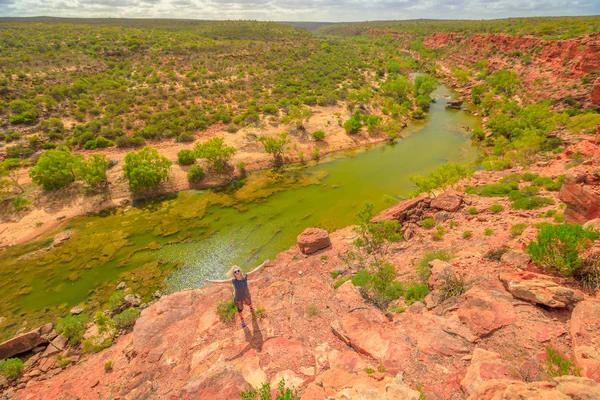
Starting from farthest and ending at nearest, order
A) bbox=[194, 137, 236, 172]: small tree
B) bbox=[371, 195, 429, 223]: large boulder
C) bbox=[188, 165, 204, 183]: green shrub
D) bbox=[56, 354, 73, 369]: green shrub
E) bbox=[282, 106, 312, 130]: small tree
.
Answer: bbox=[282, 106, 312, 130]: small tree
bbox=[194, 137, 236, 172]: small tree
bbox=[188, 165, 204, 183]: green shrub
bbox=[371, 195, 429, 223]: large boulder
bbox=[56, 354, 73, 369]: green shrub

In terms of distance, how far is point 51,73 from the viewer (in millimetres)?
61969

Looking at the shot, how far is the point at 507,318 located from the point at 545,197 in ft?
64.3

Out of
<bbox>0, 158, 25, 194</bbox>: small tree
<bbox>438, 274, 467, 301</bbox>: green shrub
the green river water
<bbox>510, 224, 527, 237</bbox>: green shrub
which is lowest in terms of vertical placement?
the green river water

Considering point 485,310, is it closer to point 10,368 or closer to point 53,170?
point 10,368

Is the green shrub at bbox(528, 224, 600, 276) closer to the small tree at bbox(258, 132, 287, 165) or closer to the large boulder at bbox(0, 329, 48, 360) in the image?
the large boulder at bbox(0, 329, 48, 360)

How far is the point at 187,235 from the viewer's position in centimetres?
3019

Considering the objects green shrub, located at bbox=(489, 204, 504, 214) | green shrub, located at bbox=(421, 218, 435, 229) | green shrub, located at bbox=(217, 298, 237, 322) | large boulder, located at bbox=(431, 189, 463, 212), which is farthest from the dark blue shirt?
green shrub, located at bbox=(489, 204, 504, 214)

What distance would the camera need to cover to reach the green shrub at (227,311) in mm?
14711

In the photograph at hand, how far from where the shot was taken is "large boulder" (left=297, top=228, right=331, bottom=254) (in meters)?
25.5

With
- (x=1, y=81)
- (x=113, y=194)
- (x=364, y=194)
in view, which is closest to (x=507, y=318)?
(x=364, y=194)

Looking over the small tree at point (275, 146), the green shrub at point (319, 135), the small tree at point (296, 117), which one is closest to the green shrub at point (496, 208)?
the small tree at point (275, 146)

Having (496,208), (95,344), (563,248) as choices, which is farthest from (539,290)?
(95,344)

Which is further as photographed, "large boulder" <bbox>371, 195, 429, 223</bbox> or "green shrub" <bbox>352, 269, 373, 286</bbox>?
"large boulder" <bbox>371, 195, 429, 223</bbox>

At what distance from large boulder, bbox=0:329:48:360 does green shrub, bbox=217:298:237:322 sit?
44.5ft
